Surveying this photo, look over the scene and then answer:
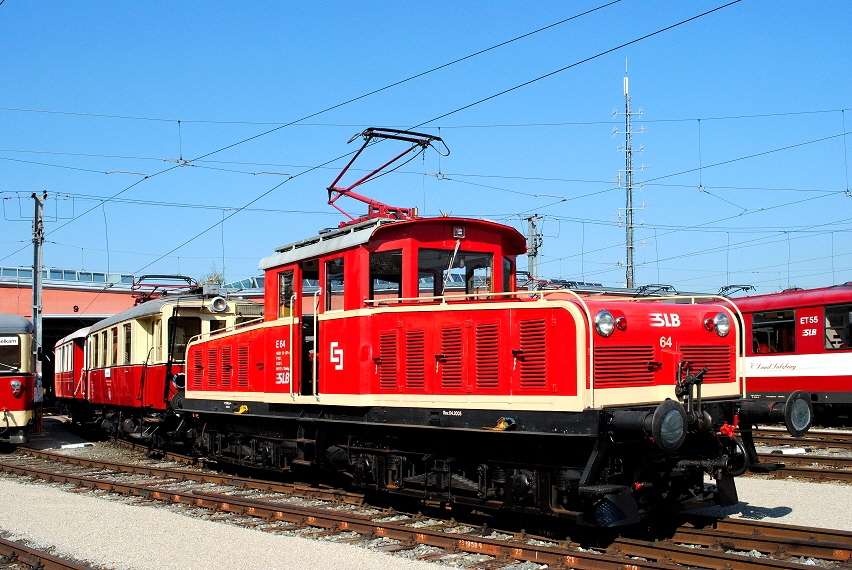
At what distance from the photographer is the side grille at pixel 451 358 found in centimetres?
860

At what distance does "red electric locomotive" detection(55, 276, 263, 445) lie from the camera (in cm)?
1641

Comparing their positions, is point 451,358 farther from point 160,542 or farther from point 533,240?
point 533,240

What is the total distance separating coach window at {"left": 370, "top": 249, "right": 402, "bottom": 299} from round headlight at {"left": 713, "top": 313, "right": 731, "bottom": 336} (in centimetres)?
360

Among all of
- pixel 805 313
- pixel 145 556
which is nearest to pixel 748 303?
pixel 805 313

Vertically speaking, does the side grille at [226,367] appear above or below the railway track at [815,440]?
above

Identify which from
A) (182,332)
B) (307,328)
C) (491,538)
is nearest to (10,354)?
(182,332)

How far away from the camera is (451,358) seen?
28.5 feet

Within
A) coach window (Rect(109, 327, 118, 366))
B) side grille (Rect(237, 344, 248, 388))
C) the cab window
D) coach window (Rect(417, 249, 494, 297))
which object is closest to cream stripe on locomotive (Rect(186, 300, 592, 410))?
coach window (Rect(417, 249, 494, 297))

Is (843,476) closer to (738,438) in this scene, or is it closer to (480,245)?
(738,438)

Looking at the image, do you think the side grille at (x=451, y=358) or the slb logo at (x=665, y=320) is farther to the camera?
the side grille at (x=451, y=358)

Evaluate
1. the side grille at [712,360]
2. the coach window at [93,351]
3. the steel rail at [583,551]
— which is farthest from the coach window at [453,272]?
the coach window at [93,351]

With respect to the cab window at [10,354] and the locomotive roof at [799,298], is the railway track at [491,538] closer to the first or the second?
the cab window at [10,354]

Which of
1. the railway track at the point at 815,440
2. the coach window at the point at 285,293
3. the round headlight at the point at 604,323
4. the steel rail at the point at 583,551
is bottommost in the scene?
the railway track at the point at 815,440

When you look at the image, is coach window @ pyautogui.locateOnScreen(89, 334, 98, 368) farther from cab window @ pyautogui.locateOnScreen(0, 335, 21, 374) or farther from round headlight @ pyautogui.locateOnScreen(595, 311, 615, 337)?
round headlight @ pyautogui.locateOnScreen(595, 311, 615, 337)
